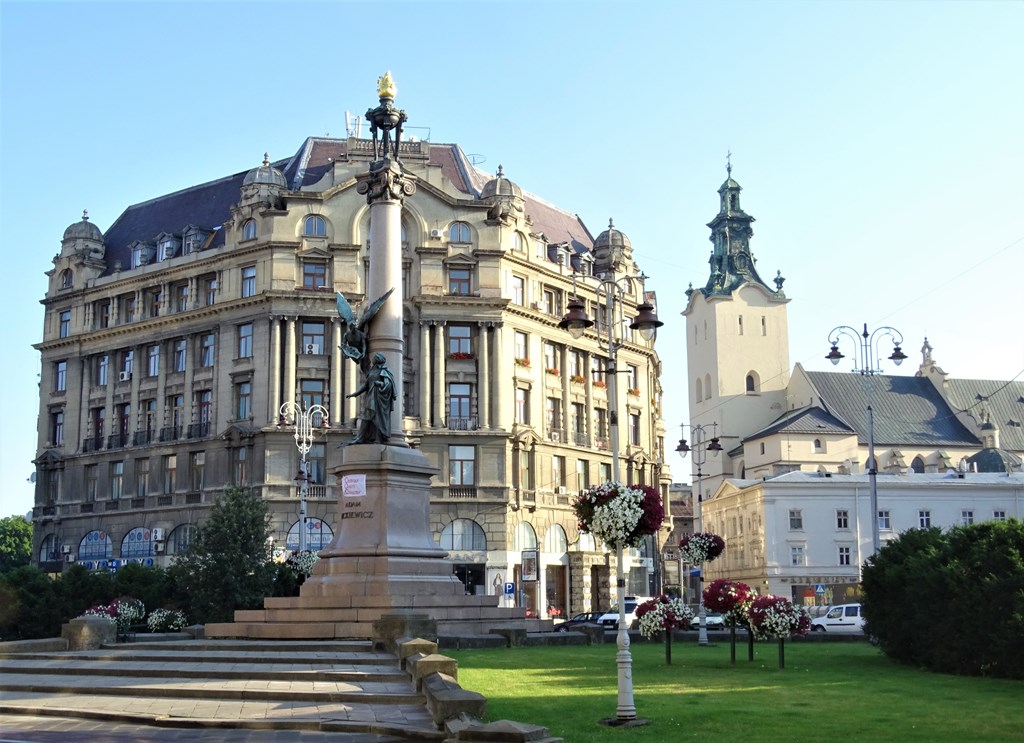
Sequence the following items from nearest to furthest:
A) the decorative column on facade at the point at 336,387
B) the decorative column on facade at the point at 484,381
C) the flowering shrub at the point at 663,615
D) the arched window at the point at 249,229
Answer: the flowering shrub at the point at 663,615
the decorative column on facade at the point at 336,387
the decorative column on facade at the point at 484,381
the arched window at the point at 249,229

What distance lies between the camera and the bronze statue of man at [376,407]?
28.4 meters

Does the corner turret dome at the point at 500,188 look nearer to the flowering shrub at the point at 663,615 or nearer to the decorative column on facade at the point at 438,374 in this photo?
the decorative column on facade at the point at 438,374

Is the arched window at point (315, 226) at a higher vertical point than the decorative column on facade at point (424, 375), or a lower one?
higher

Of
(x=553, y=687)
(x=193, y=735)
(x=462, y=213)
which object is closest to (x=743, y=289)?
(x=462, y=213)

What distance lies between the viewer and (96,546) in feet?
229

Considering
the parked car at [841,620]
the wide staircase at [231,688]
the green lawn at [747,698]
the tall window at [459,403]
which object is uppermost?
the tall window at [459,403]

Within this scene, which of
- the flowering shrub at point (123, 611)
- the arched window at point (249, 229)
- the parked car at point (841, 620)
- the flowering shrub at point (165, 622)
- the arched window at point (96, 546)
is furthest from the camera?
the arched window at point (96, 546)

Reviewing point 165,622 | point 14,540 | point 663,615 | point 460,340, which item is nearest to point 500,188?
point 460,340

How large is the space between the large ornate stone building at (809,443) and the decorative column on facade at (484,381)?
17.2m

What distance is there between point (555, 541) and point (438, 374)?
12.5 metres

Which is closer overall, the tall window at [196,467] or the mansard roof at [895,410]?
the tall window at [196,467]

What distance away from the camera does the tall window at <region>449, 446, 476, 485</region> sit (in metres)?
64.4

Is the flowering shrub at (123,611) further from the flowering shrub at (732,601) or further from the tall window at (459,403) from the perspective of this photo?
the tall window at (459,403)

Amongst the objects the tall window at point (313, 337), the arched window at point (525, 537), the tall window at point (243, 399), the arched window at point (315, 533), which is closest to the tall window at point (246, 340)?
→ the tall window at point (243, 399)
